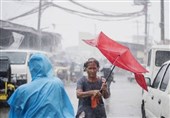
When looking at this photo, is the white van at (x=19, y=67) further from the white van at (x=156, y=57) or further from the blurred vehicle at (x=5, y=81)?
the white van at (x=156, y=57)

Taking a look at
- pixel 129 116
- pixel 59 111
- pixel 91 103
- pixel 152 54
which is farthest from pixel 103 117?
pixel 152 54

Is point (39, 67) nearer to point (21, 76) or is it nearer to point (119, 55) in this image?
point (119, 55)

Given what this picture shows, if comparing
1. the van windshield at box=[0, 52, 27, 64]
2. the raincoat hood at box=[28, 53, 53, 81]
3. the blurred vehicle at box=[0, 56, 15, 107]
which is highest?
the van windshield at box=[0, 52, 27, 64]

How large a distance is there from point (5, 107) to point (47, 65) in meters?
9.23

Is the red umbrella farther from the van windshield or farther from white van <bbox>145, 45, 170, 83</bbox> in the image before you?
the van windshield

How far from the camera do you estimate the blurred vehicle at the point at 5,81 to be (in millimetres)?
12082

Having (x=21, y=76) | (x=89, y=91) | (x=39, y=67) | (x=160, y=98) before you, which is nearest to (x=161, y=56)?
(x=21, y=76)

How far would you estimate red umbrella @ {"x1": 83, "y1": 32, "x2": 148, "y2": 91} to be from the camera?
4.92 meters

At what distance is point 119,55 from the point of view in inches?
197

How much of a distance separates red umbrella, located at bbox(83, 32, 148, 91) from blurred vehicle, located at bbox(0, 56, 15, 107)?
24.2ft

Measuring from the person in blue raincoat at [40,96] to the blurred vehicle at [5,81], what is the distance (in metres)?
8.24

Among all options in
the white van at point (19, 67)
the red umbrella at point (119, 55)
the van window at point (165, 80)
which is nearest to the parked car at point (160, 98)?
the van window at point (165, 80)

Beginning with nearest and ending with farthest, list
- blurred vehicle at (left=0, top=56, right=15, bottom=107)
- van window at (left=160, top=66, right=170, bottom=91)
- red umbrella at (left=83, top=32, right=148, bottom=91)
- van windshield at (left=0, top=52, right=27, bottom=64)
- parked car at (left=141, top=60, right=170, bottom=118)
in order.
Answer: red umbrella at (left=83, top=32, right=148, bottom=91)
parked car at (left=141, top=60, right=170, bottom=118)
van window at (left=160, top=66, right=170, bottom=91)
blurred vehicle at (left=0, top=56, right=15, bottom=107)
van windshield at (left=0, top=52, right=27, bottom=64)

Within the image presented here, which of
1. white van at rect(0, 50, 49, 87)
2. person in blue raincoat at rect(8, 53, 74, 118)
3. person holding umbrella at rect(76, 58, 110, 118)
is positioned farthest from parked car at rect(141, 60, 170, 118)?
white van at rect(0, 50, 49, 87)
